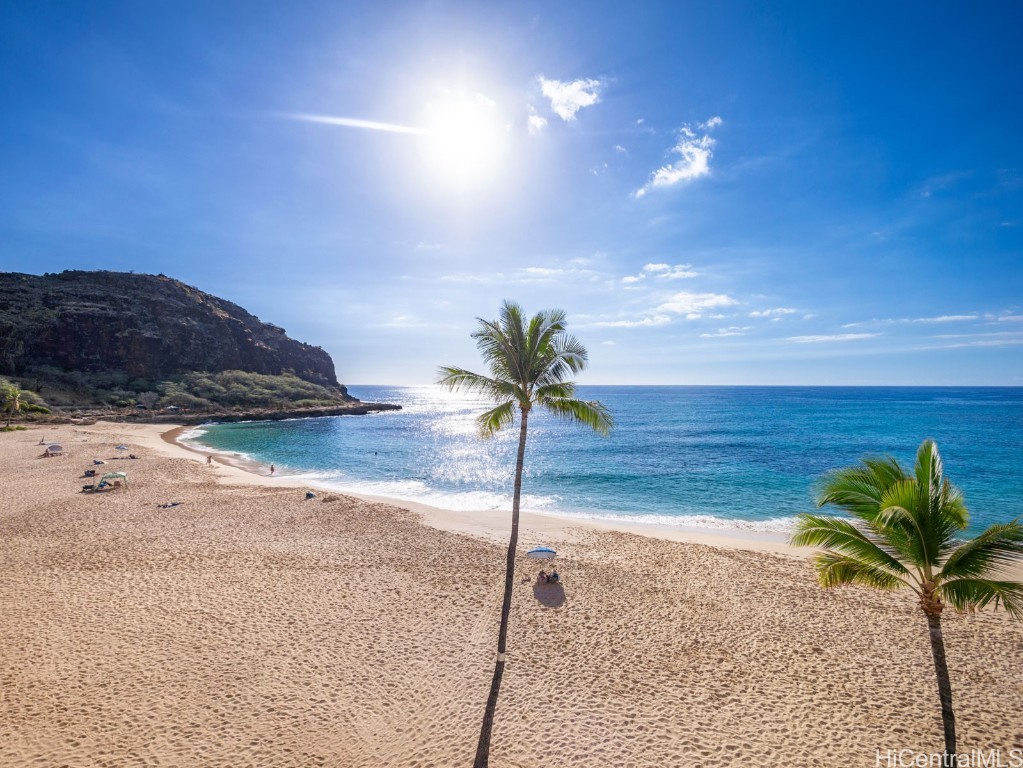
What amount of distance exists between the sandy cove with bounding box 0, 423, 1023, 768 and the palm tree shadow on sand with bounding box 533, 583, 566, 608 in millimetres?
75

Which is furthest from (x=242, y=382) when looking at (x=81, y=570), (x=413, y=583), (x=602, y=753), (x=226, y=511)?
(x=602, y=753)

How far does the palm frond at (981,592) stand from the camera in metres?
5.80

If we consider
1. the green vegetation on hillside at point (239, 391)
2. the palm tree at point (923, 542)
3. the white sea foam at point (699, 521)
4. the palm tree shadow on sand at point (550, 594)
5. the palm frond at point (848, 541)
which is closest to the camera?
the palm tree at point (923, 542)

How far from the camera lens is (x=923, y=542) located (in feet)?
19.9

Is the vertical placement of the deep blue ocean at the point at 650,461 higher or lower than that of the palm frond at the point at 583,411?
lower

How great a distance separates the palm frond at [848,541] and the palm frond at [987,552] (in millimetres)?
663

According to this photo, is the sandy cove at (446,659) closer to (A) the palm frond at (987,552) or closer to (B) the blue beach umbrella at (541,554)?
(B) the blue beach umbrella at (541,554)

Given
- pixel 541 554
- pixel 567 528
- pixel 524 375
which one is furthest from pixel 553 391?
pixel 567 528

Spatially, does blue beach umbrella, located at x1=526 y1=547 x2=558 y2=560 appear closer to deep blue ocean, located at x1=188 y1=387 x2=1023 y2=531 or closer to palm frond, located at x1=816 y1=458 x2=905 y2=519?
deep blue ocean, located at x1=188 y1=387 x2=1023 y2=531

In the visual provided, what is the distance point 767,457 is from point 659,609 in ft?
126

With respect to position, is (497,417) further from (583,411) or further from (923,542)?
(923,542)

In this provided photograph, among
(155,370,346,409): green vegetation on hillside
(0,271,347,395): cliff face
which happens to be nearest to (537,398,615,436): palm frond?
(155,370,346,409): green vegetation on hillside

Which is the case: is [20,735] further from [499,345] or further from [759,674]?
[759,674]

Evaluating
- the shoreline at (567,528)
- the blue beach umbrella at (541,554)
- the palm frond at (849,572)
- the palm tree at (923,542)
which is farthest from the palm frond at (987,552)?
the shoreline at (567,528)
